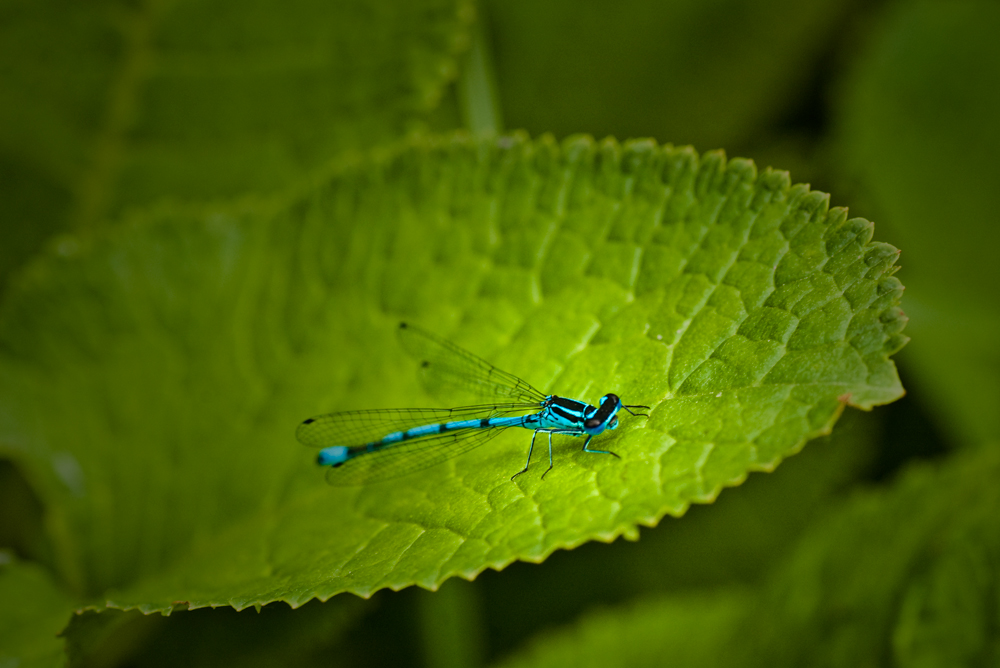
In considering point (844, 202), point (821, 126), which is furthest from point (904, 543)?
point (821, 126)

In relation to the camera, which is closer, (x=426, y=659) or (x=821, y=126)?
(x=426, y=659)

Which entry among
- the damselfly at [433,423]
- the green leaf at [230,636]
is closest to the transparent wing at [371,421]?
the damselfly at [433,423]

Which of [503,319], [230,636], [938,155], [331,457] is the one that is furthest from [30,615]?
[938,155]

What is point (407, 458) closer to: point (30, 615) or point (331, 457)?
point (331, 457)

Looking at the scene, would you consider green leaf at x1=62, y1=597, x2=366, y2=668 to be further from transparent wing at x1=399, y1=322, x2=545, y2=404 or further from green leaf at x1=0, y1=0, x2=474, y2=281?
green leaf at x1=0, y1=0, x2=474, y2=281

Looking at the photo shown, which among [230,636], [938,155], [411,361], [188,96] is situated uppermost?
[188,96]

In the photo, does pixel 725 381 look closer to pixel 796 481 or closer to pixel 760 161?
pixel 796 481
